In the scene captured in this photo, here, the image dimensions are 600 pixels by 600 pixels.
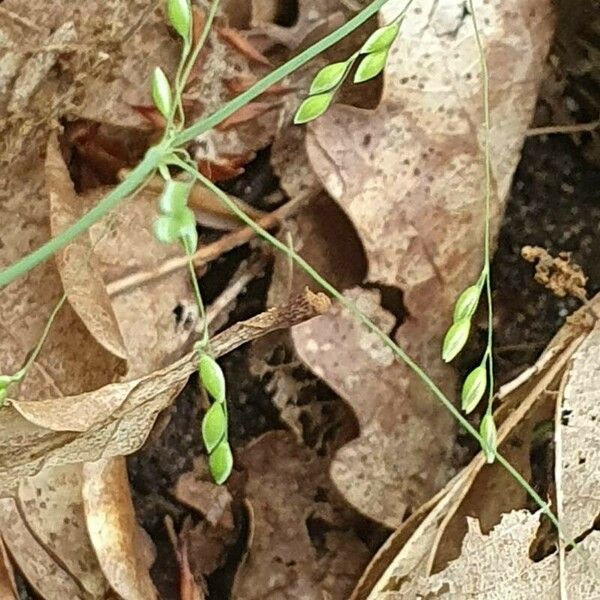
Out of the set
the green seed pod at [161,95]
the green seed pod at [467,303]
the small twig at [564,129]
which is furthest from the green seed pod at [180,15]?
the small twig at [564,129]

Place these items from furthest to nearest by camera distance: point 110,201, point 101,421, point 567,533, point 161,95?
point 567,533
point 101,421
point 161,95
point 110,201

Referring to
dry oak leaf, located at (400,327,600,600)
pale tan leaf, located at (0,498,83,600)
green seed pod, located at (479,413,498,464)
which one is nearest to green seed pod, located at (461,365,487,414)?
green seed pod, located at (479,413,498,464)

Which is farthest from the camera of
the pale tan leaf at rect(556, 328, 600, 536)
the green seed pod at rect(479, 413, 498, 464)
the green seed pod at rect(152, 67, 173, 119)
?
the pale tan leaf at rect(556, 328, 600, 536)

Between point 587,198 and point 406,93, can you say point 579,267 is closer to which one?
point 587,198

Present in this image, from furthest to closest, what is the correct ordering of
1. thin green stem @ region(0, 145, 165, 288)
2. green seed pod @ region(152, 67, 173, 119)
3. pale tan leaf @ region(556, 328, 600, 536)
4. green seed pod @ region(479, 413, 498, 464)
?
1. pale tan leaf @ region(556, 328, 600, 536)
2. green seed pod @ region(479, 413, 498, 464)
3. green seed pod @ region(152, 67, 173, 119)
4. thin green stem @ region(0, 145, 165, 288)

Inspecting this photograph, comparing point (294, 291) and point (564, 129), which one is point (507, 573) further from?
point (564, 129)

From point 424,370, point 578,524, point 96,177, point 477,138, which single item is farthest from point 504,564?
point 96,177

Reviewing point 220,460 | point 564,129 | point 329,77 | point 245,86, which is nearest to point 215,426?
point 220,460

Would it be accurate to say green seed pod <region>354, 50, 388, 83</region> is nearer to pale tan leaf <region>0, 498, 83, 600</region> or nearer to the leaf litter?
the leaf litter

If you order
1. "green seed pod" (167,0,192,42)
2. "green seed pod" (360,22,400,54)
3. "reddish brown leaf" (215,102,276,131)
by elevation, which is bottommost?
"reddish brown leaf" (215,102,276,131)
